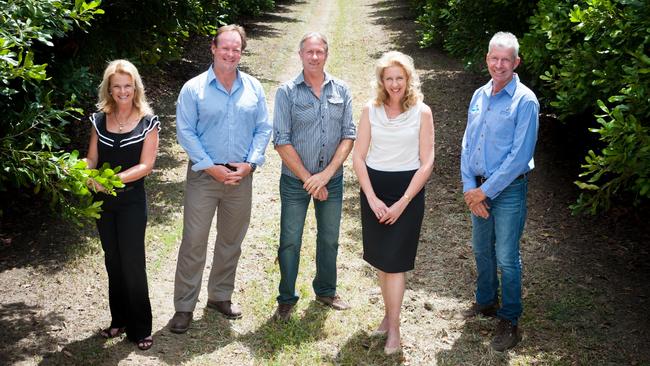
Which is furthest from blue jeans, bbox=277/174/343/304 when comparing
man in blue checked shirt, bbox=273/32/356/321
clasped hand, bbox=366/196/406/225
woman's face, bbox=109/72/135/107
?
woman's face, bbox=109/72/135/107

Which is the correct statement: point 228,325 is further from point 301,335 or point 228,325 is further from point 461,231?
point 461,231

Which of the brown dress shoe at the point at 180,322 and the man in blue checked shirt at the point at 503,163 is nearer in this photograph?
the man in blue checked shirt at the point at 503,163

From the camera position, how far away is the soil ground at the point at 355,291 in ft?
19.0

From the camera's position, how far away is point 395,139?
211 inches

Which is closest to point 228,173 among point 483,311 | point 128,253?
point 128,253

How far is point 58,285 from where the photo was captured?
7223mm

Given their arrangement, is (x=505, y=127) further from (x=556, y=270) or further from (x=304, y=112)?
(x=556, y=270)

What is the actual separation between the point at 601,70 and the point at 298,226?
362 cm

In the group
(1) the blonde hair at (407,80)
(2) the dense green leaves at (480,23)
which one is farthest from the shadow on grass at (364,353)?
(2) the dense green leaves at (480,23)

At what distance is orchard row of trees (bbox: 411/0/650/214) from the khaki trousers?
284 centimetres

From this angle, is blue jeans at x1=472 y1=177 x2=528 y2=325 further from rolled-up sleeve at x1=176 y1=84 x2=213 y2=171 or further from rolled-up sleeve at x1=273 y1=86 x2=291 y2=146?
rolled-up sleeve at x1=176 y1=84 x2=213 y2=171

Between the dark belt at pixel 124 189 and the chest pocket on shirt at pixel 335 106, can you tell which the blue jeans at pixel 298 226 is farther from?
the dark belt at pixel 124 189

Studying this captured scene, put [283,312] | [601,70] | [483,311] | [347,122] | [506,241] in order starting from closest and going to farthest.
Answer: [506,241] < [347,122] < [283,312] < [483,311] < [601,70]

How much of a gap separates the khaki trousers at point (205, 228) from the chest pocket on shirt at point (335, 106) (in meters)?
0.86
